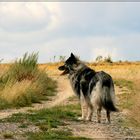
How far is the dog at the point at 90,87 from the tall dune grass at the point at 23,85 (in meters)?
4.40

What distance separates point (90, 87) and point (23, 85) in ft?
26.8

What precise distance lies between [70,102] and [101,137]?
34.5 feet

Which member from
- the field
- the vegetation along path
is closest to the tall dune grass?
the field

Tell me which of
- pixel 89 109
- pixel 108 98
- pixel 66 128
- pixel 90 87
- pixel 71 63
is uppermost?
pixel 71 63

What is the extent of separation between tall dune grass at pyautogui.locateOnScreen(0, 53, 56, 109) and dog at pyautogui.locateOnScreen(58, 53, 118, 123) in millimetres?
4403

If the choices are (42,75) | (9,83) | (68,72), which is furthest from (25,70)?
(68,72)

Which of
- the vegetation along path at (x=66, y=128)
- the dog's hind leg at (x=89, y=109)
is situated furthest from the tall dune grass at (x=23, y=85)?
the dog's hind leg at (x=89, y=109)

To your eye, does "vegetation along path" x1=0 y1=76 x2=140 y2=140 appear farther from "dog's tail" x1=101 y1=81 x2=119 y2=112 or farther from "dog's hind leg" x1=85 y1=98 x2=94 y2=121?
"dog's tail" x1=101 y1=81 x2=119 y2=112

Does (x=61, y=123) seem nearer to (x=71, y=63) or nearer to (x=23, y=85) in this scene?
(x=71, y=63)

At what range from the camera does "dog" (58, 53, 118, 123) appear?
54.1 ft

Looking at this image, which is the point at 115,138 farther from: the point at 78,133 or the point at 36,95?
the point at 36,95

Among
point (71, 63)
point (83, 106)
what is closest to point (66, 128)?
point (83, 106)

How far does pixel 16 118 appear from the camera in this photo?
16391 millimetres

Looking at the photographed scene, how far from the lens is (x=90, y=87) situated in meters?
16.9
